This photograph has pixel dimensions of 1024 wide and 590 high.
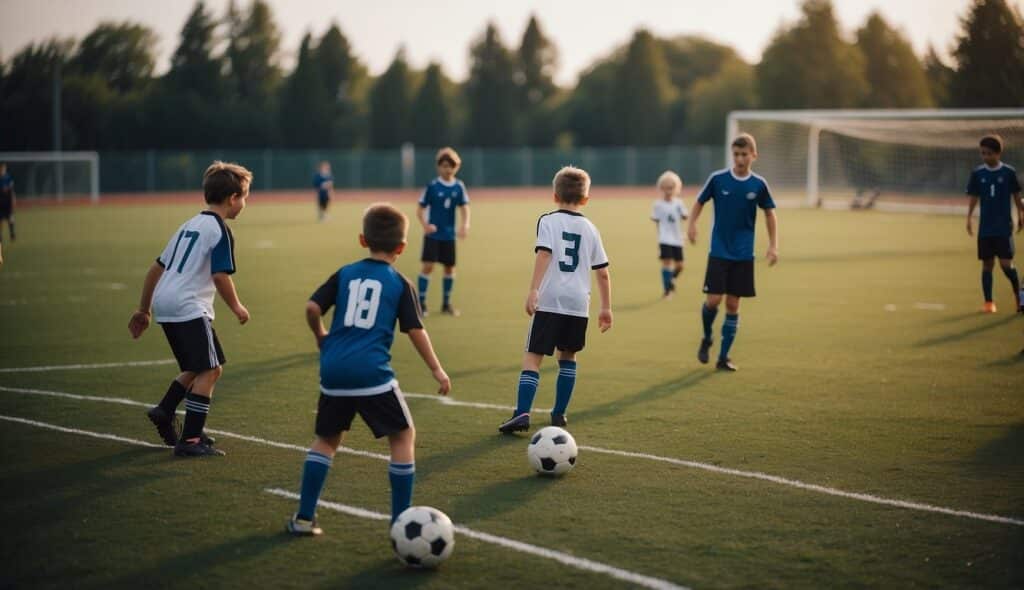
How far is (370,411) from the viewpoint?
16.9 ft

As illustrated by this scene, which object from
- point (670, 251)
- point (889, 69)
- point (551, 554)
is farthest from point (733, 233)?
point (889, 69)

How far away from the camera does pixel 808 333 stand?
12.6m

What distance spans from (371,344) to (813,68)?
71.5m

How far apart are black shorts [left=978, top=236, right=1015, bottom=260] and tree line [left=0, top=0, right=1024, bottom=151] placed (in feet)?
176

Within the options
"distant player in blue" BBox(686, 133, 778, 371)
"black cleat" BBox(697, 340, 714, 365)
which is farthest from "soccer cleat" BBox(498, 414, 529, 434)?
"black cleat" BBox(697, 340, 714, 365)

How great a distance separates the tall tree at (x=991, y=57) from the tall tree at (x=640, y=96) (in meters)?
26.1

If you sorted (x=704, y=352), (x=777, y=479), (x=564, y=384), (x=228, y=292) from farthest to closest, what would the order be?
(x=704, y=352) → (x=564, y=384) → (x=228, y=292) → (x=777, y=479)

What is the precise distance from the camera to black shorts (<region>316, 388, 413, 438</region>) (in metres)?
5.14

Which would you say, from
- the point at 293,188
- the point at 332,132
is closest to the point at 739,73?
the point at 332,132

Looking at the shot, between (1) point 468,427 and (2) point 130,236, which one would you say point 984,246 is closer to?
(1) point 468,427

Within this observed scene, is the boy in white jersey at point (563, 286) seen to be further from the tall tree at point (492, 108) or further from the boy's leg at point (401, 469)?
the tall tree at point (492, 108)

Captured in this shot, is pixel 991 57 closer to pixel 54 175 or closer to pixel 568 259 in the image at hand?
pixel 54 175

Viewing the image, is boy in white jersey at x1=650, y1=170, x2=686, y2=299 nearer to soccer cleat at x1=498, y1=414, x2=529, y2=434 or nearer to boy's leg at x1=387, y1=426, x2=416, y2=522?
soccer cleat at x1=498, y1=414, x2=529, y2=434

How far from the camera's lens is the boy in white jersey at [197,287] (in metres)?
6.78
